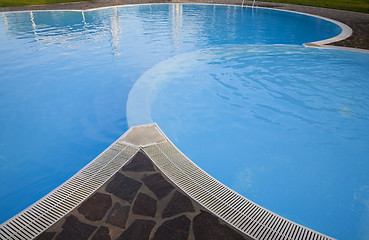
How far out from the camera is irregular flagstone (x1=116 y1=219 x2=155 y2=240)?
205 centimetres

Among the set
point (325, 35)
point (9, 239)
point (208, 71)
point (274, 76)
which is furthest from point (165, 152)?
point (325, 35)

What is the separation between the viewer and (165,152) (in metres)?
3.17

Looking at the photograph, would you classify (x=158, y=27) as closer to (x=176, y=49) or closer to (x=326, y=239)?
(x=176, y=49)

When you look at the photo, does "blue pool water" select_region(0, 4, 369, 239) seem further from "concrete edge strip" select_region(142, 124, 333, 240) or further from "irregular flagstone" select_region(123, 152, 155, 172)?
"irregular flagstone" select_region(123, 152, 155, 172)

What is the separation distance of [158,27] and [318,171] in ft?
30.5

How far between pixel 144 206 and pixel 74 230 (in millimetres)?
643

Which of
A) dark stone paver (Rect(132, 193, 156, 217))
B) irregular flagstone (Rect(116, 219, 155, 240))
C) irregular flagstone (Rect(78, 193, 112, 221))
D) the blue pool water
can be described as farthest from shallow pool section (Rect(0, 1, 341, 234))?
irregular flagstone (Rect(116, 219, 155, 240))

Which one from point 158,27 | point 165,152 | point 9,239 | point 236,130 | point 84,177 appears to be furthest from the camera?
point 158,27

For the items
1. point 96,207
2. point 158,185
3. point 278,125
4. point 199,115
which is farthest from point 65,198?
point 278,125

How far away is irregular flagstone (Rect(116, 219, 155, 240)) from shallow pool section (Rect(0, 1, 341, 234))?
4.53 ft

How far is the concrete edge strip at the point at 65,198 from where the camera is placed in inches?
83.9

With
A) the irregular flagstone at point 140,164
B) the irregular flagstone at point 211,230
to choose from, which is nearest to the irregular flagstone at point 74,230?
the irregular flagstone at point 140,164

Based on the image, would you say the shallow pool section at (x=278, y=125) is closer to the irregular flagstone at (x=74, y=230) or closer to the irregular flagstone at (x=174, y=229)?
the irregular flagstone at (x=174, y=229)

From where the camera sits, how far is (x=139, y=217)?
2.23 metres
